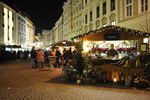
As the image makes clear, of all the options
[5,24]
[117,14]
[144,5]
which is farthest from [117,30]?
[5,24]

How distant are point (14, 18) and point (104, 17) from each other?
33.6m

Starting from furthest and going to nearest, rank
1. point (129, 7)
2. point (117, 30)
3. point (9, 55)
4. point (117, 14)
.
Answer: point (9, 55)
point (117, 14)
point (129, 7)
point (117, 30)

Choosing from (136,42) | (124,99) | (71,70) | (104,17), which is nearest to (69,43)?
(104,17)

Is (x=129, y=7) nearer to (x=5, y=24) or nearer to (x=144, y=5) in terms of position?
(x=144, y=5)

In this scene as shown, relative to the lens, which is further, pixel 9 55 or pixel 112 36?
pixel 9 55

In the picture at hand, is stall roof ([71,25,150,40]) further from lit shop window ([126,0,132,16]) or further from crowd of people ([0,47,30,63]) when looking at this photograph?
crowd of people ([0,47,30,63])

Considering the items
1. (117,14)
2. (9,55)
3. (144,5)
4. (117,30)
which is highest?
(117,14)

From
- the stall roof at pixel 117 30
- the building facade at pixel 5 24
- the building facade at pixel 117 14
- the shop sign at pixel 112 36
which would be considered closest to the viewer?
the stall roof at pixel 117 30

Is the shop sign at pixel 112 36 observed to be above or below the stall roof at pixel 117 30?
below

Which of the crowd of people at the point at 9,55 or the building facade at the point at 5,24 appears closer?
the crowd of people at the point at 9,55

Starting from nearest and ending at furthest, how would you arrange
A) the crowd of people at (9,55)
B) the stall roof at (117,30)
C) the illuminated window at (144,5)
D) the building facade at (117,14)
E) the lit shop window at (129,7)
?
the stall roof at (117,30) → the illuminated window at (144,5) → the building facade at (117,14) → the lit shop window at (129,7) → the crowd of people at (9,55)

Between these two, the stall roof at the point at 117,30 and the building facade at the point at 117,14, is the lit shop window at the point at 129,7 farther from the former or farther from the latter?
the stall roof at the point at 117,30

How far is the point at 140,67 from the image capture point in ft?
24.9

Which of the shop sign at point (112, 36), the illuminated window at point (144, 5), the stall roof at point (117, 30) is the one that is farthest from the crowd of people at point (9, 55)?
the illuminated window at point (144, 5)
